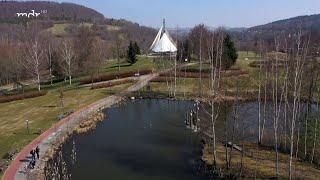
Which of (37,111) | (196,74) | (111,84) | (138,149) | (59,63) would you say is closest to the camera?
(138,149)

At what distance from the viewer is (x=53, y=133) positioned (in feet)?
112

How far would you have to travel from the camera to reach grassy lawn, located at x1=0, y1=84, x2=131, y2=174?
3297 cm

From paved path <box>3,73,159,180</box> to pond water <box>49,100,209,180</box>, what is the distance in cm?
141

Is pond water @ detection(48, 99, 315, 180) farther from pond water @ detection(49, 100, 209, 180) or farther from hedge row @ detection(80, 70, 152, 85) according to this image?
hedge row @ detection(80, 70, 152, 85)

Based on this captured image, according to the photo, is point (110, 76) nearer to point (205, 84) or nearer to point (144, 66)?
point (144, 66)

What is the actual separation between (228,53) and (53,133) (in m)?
31.8

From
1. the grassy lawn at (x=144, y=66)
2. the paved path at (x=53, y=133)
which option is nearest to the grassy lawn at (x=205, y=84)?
the paved path at (x=53, y=133)

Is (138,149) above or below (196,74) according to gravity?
below

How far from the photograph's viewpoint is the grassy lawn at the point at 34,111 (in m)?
33.0

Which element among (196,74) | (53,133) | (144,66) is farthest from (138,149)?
(144,66)

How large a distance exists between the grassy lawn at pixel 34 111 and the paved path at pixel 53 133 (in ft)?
2.52

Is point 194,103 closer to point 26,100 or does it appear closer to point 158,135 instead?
point 158,135

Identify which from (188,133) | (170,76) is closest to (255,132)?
(188,133)

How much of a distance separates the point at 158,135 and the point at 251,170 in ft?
36.4
